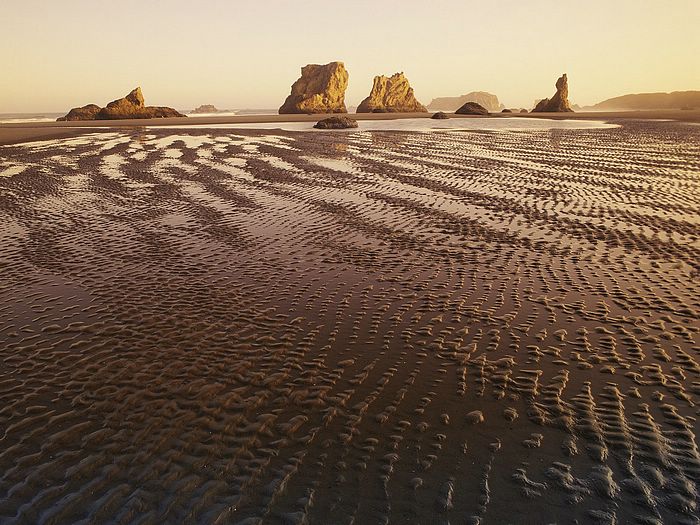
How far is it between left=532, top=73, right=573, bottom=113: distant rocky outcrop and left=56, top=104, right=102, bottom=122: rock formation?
14649cm

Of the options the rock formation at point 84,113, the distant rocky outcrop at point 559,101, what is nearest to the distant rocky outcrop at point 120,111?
the rock formation at point 84,113

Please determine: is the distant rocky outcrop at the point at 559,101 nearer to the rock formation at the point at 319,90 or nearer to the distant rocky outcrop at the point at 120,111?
the rock formation at the point at 319,90

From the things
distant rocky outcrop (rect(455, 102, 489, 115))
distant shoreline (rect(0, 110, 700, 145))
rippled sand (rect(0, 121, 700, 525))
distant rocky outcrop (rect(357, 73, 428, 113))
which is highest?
distant rocky outcrop (rect(357, 73, 428, 113))

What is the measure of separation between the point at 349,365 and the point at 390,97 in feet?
631

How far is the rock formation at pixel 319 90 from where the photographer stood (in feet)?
522

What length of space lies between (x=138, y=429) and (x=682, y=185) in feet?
104

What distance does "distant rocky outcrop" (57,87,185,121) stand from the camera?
377 feet

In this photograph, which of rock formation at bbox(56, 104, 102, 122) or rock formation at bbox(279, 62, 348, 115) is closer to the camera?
rock formation at bbox(56, 104, 102, 122)

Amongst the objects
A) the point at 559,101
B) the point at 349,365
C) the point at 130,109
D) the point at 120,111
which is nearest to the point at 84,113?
the point at 120,111

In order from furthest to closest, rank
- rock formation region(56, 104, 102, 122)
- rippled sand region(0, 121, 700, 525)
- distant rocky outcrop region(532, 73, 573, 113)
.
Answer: distant rocky outcrop region(532, 73, 573, 113) < rock formation region(56, 104, 102, 122) < rippled sand region(0, 121, 700, 525)

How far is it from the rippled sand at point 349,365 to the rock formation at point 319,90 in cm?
14981

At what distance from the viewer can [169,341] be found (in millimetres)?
9547

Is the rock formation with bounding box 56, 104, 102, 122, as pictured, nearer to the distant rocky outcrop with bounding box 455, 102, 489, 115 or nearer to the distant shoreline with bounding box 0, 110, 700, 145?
the distant shoreline with bounding box 0, 110, 700, 145

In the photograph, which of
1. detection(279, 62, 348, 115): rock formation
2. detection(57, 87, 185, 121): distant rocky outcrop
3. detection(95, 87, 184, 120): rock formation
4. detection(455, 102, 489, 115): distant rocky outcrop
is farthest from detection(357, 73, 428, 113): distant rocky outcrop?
detection(57, 87, 185, 121): distant rocky outcrop
